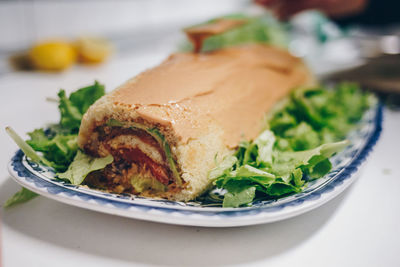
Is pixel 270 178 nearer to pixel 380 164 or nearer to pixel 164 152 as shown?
pixel 164 152

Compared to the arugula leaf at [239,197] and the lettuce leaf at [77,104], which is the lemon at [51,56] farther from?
the arugula leaf at [239,197]

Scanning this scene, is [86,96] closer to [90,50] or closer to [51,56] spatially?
[51,56]

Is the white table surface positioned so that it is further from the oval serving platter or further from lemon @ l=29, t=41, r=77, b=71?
lemon @ l=29, t=41, r=77, b=71

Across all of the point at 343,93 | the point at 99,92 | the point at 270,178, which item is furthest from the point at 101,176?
the point at 343,93

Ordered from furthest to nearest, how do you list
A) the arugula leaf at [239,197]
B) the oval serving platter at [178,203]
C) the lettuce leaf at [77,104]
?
the lettuce leaf at [77,104] → the arugula leaf at [239,197] → the oval serving platter at [178,203]

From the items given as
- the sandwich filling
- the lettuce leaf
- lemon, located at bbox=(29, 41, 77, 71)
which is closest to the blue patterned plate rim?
the sandwich filling

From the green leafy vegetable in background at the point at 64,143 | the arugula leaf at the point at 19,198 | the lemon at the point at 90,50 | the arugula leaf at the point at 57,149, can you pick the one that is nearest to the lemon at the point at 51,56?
the lemon at the point at 90,50

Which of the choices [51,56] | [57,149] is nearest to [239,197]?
[57,149]
